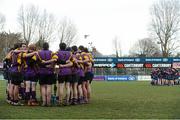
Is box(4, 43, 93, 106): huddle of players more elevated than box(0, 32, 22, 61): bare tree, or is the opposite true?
box(0, 32, 22, 61): bare tree

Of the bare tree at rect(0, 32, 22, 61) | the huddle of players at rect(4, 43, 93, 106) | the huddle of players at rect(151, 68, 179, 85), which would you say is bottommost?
the huddle of players at rect(151, 68, 179, 85)

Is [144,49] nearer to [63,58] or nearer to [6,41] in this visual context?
[6,41]

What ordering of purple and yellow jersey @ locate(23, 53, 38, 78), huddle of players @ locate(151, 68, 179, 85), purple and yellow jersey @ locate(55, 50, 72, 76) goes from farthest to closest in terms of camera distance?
huddle of players @ locate(151, 68, 179, 85) → purple and yellow jersey @ locate(55, 50, 72, 76) → purple and yellow jersey @ locate(23, 53, 38, 78)

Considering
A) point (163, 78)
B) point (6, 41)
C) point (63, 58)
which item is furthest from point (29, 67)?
point (6, 41)

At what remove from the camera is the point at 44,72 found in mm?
14547

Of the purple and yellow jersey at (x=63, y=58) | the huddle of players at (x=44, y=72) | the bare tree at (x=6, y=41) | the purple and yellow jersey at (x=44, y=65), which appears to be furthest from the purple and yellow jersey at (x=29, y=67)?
the bare tree at (x=6, y=41)

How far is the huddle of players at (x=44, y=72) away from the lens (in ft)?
47.7

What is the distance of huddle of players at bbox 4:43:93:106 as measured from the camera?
47.7 ft

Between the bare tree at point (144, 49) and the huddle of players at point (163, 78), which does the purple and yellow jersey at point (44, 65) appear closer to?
the huddle of players at point (163, 78)

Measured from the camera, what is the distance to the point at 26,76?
1478 cm

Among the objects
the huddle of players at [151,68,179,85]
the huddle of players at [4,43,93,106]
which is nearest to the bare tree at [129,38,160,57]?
the huddle of players at [151,68,179,85]

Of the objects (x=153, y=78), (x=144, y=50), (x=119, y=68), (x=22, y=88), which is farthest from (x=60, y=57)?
(x=144, y=50)

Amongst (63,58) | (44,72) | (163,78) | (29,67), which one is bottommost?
(163,78)

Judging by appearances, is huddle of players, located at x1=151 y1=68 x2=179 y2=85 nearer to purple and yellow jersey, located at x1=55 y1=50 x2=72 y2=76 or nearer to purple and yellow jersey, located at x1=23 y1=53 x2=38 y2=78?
purple and yellow jersey, located at x1=55 y1=50 x2=72 y2=76
